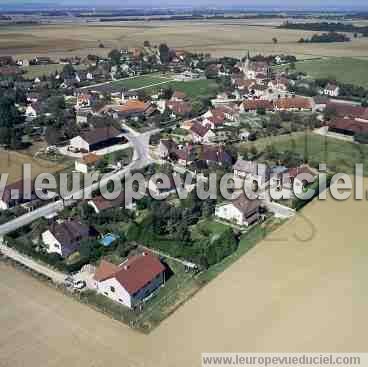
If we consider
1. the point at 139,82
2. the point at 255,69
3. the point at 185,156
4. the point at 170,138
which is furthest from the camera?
the point at 255,69

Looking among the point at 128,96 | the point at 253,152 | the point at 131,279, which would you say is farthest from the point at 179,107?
the point at 131,279

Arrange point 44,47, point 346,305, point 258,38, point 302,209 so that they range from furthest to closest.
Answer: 1. point 258,38
2. point 44,47
3. point 302,209
4. point 346,305

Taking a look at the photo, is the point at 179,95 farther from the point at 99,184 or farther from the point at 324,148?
the point at 99,184

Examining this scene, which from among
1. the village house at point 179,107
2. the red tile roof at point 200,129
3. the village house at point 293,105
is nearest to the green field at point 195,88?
the village house at point 179,107

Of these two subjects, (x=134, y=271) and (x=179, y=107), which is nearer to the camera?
(x=134, y=271)

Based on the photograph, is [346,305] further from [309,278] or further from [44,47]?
[44,47]

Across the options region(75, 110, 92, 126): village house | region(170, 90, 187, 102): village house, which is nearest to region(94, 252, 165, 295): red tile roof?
region(75, 110, 92, 126): village house

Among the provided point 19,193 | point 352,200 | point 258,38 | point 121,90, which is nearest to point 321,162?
point 352,200

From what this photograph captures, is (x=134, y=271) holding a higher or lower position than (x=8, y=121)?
lower
